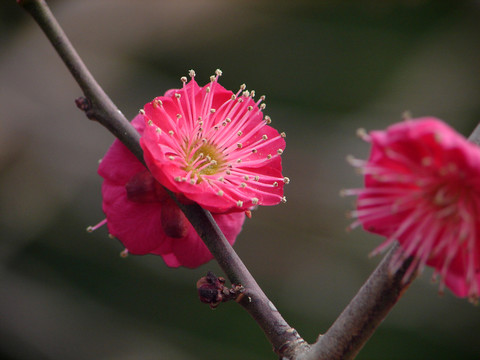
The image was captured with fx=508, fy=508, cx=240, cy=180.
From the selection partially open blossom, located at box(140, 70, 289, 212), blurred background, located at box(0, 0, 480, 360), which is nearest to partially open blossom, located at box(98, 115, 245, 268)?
partially open blossom, located at box(140, 70, 289, 212)

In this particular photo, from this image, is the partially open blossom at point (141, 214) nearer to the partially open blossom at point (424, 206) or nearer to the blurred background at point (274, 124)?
the partially open blossom at point (424, 206)

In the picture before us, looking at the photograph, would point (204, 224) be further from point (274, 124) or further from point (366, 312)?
point (274, 124)

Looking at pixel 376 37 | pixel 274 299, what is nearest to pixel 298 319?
pixel 274 299

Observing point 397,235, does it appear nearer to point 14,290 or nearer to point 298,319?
point 298,319

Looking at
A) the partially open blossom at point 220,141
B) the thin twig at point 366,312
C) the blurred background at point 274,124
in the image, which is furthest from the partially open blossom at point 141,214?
the blurred background at point 274,124

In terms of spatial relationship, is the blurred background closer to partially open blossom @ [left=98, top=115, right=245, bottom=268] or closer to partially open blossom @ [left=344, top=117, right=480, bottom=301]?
partially open blossom @ [left=98, top=115, right=245, bottom=268]

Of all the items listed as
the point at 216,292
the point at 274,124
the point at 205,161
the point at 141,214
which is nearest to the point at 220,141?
the point at 205,161
